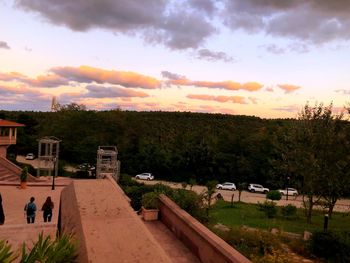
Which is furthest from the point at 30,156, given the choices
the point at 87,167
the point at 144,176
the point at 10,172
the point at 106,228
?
the point at 106,228

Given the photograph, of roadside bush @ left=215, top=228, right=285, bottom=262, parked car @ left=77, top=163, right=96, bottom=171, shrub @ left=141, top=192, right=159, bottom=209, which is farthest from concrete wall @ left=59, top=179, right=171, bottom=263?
parked car @ left=77, top=163, right=96, bottom=171

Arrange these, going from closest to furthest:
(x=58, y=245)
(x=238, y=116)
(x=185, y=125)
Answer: (x=58, y=245), (x=185, y=125), (x=238, y=116)

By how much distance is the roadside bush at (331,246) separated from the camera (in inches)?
541

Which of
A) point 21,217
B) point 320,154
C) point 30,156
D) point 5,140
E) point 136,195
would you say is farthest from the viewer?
point 30,156

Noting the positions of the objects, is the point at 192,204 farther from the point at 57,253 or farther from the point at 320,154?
the point at 320,154

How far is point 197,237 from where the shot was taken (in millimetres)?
7660

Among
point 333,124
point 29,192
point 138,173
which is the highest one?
point 333,124

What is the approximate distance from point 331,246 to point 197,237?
27.8 feet

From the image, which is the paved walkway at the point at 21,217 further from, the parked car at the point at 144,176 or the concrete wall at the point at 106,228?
the parked car at the point at 144,176

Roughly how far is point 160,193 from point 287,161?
1796cm

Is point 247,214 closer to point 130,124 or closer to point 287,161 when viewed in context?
point 287,161

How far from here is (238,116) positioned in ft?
338

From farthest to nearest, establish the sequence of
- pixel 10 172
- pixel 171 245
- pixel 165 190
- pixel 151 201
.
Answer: pixel 10 172
pixel 165 190
pixel 151 201
pixel 171 245

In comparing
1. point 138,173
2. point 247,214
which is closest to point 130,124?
point 138,173
